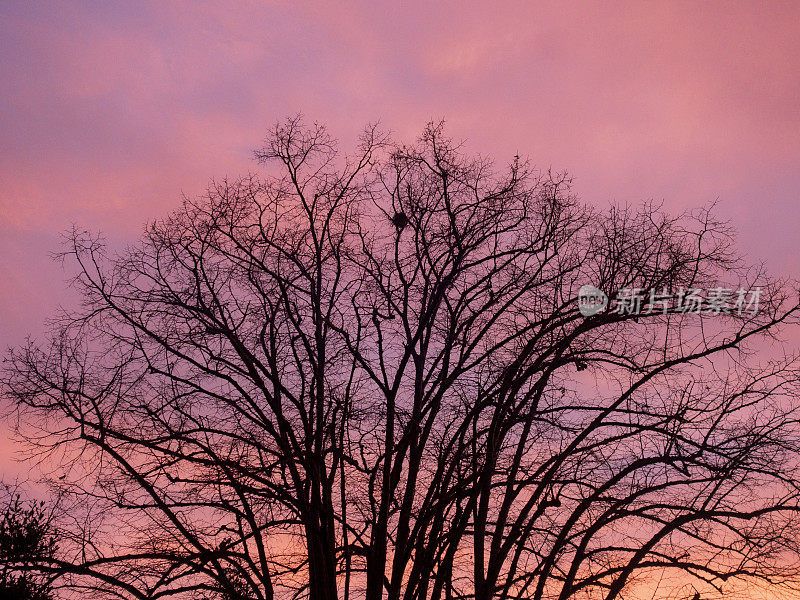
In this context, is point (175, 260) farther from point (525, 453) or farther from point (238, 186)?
point (525, 453)

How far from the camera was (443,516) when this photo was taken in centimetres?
1422

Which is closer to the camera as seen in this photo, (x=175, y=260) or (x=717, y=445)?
(x=717, y=445)

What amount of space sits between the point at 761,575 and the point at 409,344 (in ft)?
23.9

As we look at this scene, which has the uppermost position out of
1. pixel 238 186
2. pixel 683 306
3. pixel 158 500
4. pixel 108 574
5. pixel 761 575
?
pixel 238 186

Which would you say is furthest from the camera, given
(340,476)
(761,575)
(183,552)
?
(340,476)

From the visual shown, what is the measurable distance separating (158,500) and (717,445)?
32.2 feet

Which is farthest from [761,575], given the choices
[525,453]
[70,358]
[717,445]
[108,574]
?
[70,358]

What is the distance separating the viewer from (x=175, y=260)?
50.1 feet

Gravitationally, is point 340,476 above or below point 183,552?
above

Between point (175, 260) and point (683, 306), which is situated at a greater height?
point (175, 260)

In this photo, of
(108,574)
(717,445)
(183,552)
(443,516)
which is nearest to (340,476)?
(443,516)

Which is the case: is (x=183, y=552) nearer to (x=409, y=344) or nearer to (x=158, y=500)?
(x=158, y=500)

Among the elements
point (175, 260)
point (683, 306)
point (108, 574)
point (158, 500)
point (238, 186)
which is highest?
point (238, 186)

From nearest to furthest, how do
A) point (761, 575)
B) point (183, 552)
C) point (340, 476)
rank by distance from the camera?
point (761, 575), point (183, 552), point (340, 476)
